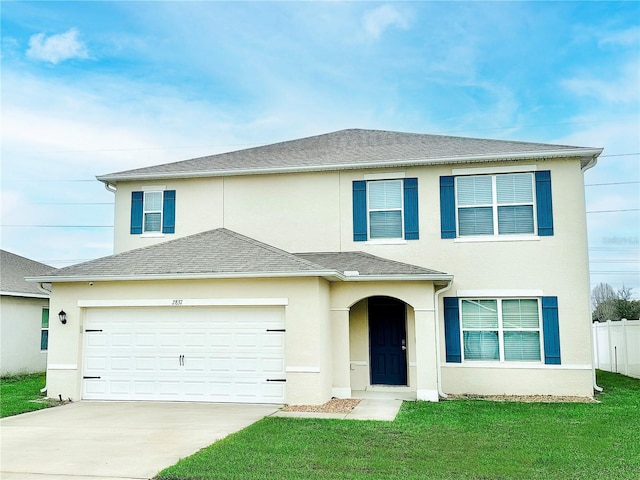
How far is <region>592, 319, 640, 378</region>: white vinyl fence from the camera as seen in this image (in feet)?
59.4

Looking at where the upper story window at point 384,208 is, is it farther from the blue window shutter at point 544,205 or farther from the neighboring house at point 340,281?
the blue window shutter at point 544,205

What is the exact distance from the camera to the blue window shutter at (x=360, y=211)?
15.1 m

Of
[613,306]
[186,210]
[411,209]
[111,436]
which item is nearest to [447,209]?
[411,209]

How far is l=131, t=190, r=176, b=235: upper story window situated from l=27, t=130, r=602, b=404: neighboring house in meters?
0.05

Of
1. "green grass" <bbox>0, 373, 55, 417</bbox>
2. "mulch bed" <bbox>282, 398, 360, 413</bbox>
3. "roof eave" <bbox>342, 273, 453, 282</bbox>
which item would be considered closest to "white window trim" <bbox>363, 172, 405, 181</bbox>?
"roof eave" <bbox>342, 273, 453, 282</bbox>

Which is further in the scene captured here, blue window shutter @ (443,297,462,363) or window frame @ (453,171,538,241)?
window frame @ (453,171,538,241)

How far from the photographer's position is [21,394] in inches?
562

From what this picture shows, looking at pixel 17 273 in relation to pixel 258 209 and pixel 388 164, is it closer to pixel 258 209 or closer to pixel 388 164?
pixel 258 209

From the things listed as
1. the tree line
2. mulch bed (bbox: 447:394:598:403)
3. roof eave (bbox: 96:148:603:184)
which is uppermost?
roof eave (bbox: 96:148:603:184)

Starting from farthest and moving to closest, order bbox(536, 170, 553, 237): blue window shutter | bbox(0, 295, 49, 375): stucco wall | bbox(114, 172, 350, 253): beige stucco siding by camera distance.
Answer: bbox(0, 295, 49, 375): stucco wall, bbox(114, 172, 350, 253): beige stucco siding, bbox(536, 170, 553, 237): blue window shutter

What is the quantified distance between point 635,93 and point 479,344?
1124cm

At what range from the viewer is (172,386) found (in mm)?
12953

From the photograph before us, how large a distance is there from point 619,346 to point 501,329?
8204 millimetres

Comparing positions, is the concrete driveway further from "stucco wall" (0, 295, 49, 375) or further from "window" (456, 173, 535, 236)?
"stucco wall" (0, 295, 49, 375)
